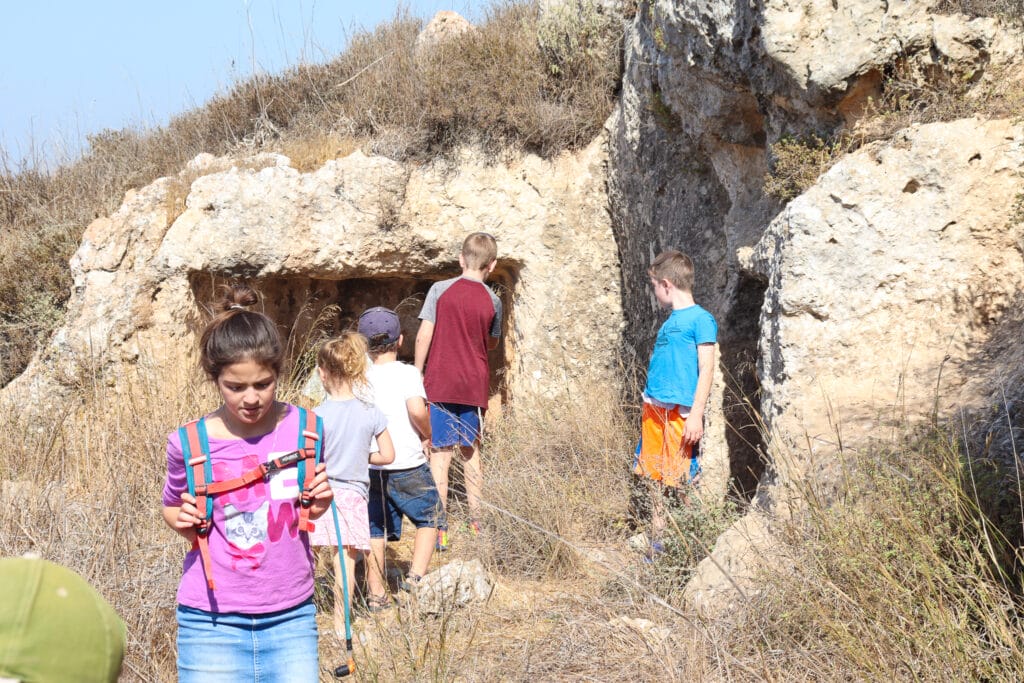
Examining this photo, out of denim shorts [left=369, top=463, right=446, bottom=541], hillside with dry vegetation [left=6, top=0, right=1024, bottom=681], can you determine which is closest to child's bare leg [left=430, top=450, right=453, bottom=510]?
hillside with dry vegetation [left=6, top=0, right=1024, bottom=681]

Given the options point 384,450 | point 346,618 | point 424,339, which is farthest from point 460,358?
point 346,618

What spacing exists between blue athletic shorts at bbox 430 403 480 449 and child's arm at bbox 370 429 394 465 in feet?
4.31

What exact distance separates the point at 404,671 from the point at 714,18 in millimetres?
3540

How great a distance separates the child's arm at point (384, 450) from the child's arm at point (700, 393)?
4.46 feet

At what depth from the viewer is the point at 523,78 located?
23.0 feet

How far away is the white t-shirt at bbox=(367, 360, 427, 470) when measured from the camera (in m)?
4.30

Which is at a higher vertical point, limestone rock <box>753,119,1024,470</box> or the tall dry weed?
limestone rock <box>753,119,1024,470</box>

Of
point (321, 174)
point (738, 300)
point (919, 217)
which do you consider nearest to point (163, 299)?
point (321, 174)

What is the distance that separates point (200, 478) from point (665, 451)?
2.42 m

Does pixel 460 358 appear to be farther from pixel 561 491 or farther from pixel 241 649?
pixel 241 649

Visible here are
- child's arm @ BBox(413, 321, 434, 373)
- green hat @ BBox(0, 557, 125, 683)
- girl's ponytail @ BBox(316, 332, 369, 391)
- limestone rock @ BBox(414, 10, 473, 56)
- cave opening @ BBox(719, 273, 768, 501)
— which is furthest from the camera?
limestone rock @ BBox(414, 10, 473, 56)

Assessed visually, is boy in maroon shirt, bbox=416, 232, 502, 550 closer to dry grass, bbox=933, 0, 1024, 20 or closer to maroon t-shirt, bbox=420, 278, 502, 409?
maroon t-shirt, bbox=420, 278, 502, 409

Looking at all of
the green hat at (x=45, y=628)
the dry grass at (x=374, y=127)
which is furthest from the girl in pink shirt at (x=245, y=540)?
the dry grass at (x=374, y=127)

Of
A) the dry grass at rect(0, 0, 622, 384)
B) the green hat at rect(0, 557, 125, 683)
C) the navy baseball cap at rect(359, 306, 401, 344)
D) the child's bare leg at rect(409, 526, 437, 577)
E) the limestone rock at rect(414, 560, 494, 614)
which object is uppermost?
the dry grass at rect(0, 0, 622, 384)
